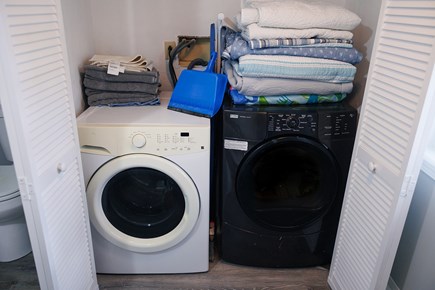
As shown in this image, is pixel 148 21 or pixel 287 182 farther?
pixel 148 21

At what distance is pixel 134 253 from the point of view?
175cm

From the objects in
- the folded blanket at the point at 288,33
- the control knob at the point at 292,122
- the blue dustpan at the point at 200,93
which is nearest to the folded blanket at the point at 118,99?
the blue dustpan at the point at 200,93

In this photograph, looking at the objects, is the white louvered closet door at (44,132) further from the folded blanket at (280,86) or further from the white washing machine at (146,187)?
the folded blanket at (280,86)

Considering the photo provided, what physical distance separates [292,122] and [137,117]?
2.34 ft

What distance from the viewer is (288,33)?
4.92 feet

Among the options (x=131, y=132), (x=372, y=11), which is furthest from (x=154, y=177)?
(x=372, y=11)

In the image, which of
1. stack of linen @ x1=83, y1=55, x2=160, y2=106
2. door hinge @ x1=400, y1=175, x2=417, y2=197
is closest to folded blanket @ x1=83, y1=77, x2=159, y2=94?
stack of linen @ x1=83, y1=55, x2=160, y2=106

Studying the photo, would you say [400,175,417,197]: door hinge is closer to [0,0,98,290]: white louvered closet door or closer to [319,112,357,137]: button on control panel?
[319,112,357,137]: button on control panel

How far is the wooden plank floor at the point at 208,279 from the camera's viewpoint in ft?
5.79

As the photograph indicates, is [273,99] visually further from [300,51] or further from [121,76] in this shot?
[121,76]

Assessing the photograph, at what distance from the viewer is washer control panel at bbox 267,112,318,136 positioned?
1.53 metres

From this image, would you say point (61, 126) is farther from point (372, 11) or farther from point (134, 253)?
point (372, 11)

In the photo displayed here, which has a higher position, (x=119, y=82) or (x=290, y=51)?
(x=290, y=51)

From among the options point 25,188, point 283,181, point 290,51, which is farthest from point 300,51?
point 25,188
